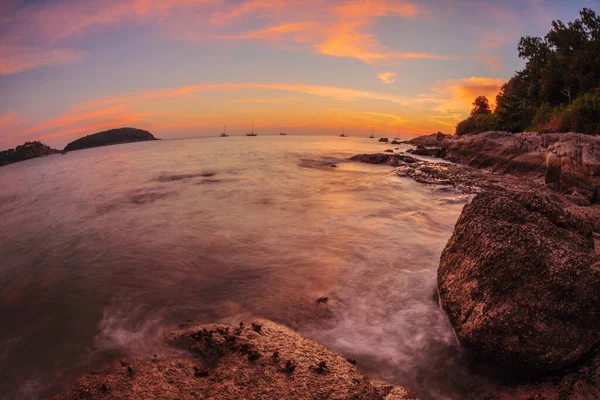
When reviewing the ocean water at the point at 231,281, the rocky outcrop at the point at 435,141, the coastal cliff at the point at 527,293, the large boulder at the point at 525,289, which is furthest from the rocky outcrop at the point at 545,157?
the rocky outcrop at the point at 435,141

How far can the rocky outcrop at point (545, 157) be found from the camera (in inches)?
576

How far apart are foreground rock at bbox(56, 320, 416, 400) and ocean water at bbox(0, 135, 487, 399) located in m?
0.62

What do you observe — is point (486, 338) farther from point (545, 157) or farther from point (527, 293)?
point (545, 157)

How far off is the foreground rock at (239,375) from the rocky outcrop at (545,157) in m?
14.3

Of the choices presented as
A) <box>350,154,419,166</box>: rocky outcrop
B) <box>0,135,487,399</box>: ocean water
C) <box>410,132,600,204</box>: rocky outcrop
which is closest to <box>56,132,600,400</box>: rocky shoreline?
<box>0,135,487,399</box>: ocean water

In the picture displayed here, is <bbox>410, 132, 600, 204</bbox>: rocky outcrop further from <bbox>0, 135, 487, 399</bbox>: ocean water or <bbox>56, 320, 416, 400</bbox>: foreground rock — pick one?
<bbox>56, 320, 416, 400</bbox>: foreground rock

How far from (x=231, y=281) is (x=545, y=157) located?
2181cm

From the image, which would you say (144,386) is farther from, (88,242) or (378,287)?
Answer: (88,242)

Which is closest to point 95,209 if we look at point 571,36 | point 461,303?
point 461,303

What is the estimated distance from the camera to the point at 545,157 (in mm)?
20094

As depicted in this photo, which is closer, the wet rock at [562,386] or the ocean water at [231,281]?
the wet rock at [562,386]

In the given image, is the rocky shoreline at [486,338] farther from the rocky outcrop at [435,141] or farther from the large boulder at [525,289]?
the rocky outcrop at [435,141]

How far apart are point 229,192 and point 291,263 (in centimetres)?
1255

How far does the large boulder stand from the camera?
388 cm
